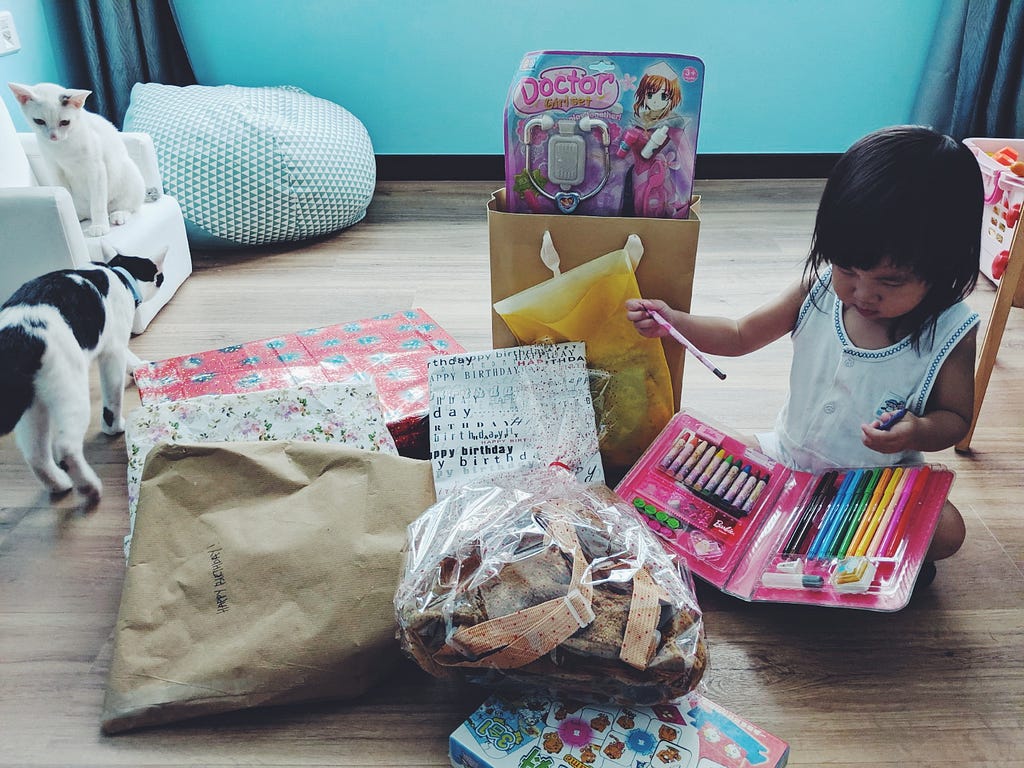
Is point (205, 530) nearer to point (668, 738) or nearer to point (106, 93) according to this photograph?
point (668, 738)

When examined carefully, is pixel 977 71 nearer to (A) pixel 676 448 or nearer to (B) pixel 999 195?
(B) pixel 999 195

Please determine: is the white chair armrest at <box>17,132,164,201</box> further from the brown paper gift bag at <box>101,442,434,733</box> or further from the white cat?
the brown paper gift bag at <box>101,442,434,733</box>

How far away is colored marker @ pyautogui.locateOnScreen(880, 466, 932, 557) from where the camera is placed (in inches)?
38.3

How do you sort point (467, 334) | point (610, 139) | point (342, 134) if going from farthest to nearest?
point (342, 134) < point (467, 334) < point (610, 139)

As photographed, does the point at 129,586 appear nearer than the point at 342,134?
Yes

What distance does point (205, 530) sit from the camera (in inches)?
37.6

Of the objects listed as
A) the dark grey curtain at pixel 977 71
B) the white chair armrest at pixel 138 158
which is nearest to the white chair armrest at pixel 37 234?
the white chair armrest at pixel 138 158

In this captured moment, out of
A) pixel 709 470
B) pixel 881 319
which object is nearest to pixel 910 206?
pixel 881 319

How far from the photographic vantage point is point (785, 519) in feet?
3.44

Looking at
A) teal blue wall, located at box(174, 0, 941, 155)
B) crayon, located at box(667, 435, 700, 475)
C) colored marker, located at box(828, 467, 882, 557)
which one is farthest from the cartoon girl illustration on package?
teal blue wall, located at box(174, 0, 941, 155)

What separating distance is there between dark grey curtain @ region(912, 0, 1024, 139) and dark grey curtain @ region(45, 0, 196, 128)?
2330mm

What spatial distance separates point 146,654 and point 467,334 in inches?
38.7

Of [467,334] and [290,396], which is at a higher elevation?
[290,396]

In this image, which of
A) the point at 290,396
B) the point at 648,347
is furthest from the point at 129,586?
the point at 648,347
